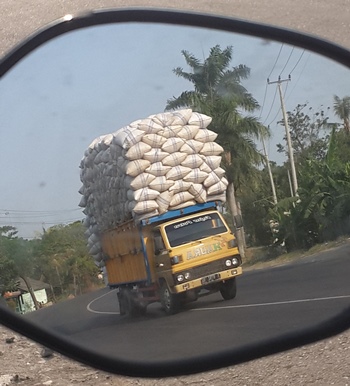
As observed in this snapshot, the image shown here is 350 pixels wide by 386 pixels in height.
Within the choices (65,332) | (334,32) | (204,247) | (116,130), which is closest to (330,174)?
(204,247)

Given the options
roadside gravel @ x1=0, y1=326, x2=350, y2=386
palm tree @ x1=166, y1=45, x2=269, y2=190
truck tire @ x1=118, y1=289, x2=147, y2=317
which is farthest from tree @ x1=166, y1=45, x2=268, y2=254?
roadside gravel @ x1=0, y1=326, x2=350, y2=386

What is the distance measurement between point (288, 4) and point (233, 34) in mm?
7531

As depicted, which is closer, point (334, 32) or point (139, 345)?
point (139, 345)

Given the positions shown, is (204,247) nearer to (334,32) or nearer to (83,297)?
(83,297)

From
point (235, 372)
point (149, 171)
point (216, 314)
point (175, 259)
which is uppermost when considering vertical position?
point (149, 171)

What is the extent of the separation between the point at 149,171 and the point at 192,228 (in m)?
0.11

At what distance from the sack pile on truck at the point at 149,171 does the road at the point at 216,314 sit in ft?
0.39

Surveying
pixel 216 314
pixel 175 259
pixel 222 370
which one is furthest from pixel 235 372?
pixel 175 259

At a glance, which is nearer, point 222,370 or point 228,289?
point 228,289

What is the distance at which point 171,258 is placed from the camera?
122 cm

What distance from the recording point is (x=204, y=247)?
3.97ft

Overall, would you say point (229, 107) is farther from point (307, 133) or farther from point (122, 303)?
point (122, 303)

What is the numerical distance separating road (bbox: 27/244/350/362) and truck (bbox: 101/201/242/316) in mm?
24

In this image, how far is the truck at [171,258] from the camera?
1206 millimetres
